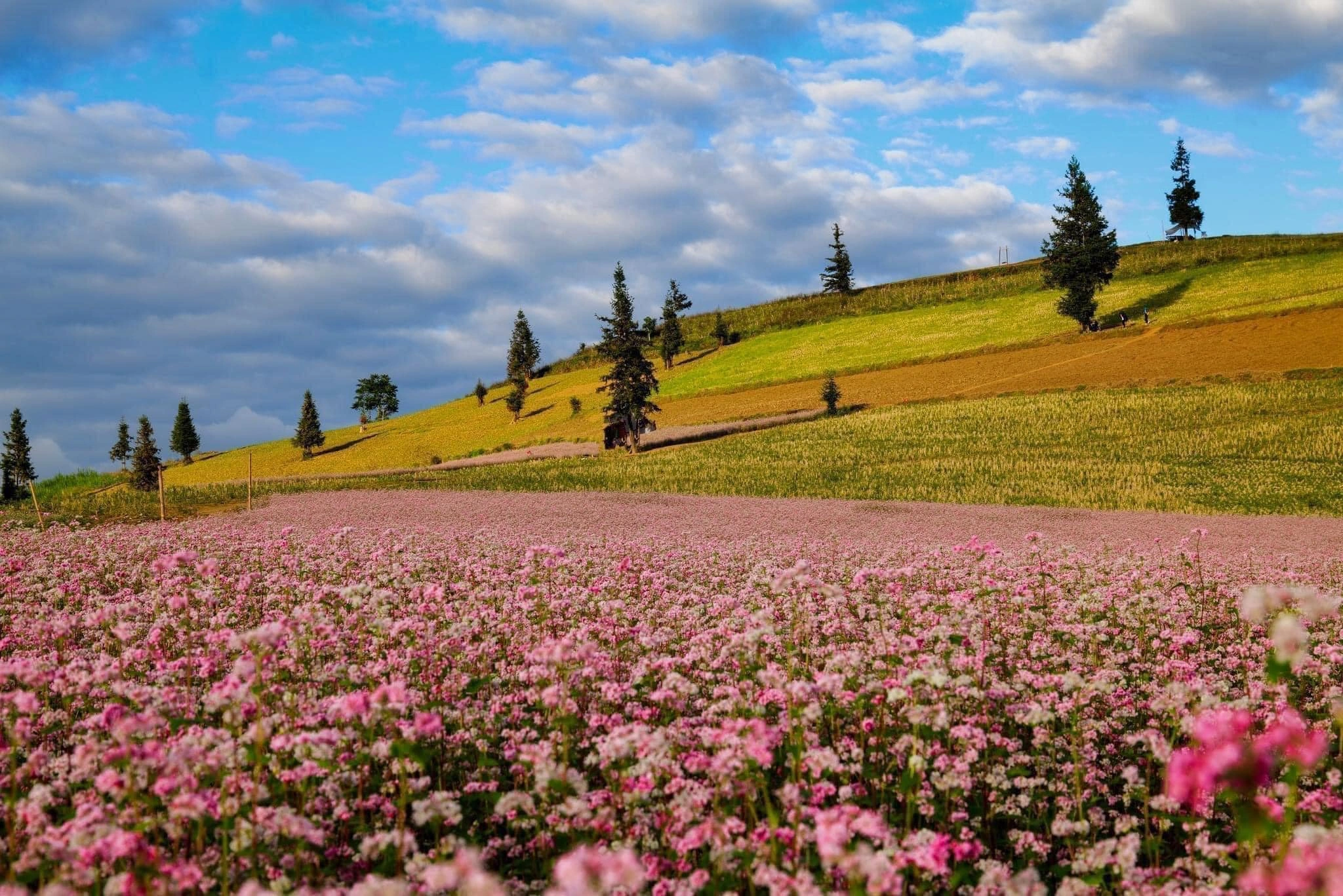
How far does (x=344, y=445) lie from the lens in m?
111

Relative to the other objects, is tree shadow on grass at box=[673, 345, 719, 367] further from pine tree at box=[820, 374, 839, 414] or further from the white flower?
the white flower

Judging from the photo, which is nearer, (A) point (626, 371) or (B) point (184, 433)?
(A) point (626, 371)

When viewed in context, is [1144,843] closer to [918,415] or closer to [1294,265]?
[918,415]

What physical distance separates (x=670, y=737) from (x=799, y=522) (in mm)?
22055

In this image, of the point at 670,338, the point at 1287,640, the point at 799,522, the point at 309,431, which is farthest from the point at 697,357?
the point at 1287,640

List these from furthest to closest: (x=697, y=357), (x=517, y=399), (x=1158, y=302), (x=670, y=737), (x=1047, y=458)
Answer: (x=697, y=357)
(x=517, y=399)
(x=1158, y=302)
(x=1047, y=458)
(x=670, y=737)

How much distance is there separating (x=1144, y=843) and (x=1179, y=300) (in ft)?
291

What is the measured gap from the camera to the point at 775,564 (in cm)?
1479

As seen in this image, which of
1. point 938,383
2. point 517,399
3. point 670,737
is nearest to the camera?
point 670,737

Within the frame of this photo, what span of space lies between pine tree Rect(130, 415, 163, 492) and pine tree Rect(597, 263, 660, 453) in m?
56.0

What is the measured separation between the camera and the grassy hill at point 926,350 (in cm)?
6291

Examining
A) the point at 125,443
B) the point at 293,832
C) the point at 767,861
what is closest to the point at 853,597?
the point at 767,861

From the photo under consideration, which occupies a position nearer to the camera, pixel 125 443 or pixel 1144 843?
pixel 1144 843

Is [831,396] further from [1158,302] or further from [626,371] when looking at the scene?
[1158,302]
